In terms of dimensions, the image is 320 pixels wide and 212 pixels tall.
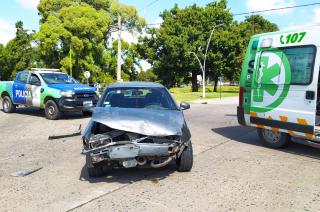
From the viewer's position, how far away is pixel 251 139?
29.3ft

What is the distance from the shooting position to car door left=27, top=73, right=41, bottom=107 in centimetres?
1304

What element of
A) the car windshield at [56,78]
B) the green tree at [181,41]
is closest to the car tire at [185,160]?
the car windshield at [56,78]

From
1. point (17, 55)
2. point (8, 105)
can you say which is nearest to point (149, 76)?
point (17, 55)

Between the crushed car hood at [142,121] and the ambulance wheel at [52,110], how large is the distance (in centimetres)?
744

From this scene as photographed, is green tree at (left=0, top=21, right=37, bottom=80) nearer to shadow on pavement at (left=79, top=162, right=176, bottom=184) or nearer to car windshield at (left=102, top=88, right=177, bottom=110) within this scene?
car windshield at (left=102, top=88, right=177, bottom=110)

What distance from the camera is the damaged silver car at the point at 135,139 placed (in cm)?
483

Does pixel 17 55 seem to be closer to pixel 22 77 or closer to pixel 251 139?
pixel 22 77

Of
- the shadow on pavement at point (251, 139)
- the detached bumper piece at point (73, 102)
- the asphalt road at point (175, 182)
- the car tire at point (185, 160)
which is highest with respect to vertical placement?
the detached bumper piece at point (73, 102)

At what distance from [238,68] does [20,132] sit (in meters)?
39.5

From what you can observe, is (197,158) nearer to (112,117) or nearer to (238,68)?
(112,117)

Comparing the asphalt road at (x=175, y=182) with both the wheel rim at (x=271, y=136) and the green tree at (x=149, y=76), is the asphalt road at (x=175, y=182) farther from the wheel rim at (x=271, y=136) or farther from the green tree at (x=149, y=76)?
the green tree at (x=149, y=76)

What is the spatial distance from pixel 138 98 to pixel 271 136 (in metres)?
3.53

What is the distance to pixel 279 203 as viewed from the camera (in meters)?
4.36

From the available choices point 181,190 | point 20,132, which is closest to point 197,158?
point 181,190
